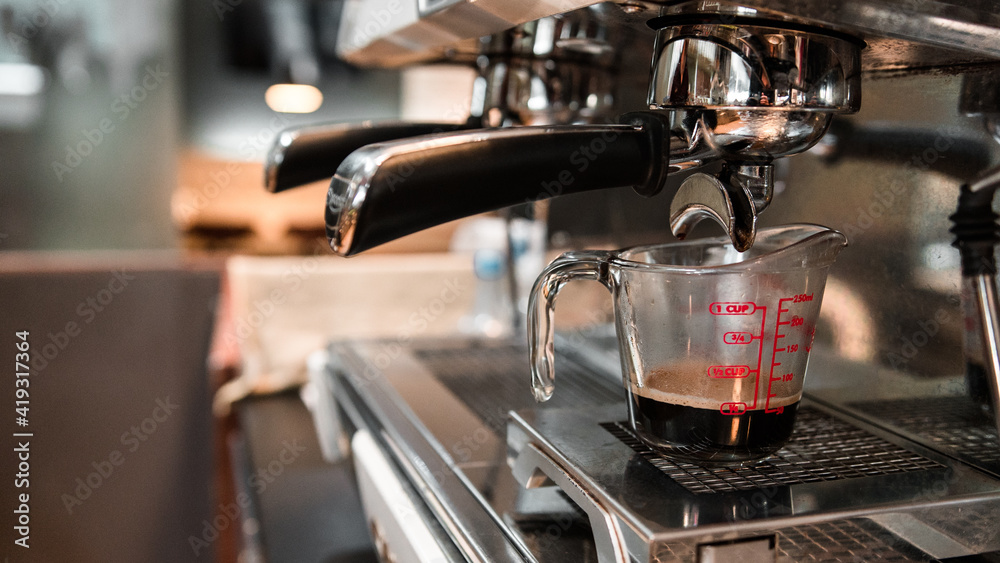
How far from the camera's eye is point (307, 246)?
2.23 meters

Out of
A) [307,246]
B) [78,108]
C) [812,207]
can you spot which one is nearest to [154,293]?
[307,246]

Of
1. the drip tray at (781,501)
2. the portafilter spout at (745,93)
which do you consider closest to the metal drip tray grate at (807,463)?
the drip tray at (781,501)

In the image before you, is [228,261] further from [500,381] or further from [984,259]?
[984,259]

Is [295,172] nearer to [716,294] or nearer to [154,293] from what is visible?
[716,294]

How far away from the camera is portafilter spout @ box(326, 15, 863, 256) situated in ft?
1.10

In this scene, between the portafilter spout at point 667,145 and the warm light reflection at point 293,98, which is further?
the warm light reflection at point 293,98

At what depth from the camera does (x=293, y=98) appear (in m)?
2.10

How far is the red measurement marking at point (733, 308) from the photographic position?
1.25 ft

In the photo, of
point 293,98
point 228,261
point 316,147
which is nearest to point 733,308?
point 316,147

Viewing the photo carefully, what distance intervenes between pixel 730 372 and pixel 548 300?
109 mm

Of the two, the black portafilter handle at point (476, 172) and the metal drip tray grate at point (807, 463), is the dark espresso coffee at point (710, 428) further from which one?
the black portafilter handle at point (476, 172)

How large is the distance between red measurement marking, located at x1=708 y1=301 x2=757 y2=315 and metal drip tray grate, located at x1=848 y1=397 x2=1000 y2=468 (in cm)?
17

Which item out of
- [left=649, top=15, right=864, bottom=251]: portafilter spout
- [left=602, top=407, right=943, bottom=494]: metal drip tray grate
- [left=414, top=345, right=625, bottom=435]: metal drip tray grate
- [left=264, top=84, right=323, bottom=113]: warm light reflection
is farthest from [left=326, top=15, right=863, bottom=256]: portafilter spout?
[left=264, top=84, right=323, bottom=113]: warm light reflection

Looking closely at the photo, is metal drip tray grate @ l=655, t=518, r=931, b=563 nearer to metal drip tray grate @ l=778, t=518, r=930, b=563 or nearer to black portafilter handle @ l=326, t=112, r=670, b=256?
metal drip tray grate @ l=778, t=518, r=930, b=563
